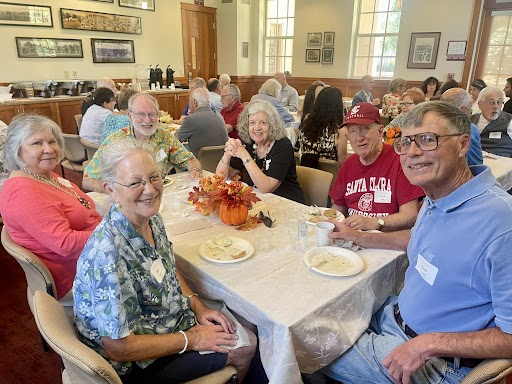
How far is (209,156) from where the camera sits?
10.8 feet

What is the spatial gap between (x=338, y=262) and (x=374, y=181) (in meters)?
0.64

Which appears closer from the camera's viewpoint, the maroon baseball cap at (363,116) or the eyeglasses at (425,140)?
the eyeglasses at (425,140)

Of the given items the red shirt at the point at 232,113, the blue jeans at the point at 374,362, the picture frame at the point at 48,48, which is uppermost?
the picture frame at the point at 48,48

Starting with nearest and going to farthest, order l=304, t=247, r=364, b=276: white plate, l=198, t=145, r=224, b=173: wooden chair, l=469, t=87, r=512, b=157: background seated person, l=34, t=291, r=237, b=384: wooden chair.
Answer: l=34, t=291, r=237, b=384: wooden chair, l=304, t=247, r=364, b=276: white plate, l=198, t=145, r=224, b=173: wooden chair, l=469, t=87, r=512, b=157: background seated person

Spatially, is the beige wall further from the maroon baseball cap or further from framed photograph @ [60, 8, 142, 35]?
the maroon baseball cap

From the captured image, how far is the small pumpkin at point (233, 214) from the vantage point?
69.6 inches

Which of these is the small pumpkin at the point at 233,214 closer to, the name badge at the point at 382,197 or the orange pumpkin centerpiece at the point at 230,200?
the orange pumpkin centerpiece at the point at 230,200

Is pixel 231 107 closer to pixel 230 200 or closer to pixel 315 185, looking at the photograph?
pixel 315 185

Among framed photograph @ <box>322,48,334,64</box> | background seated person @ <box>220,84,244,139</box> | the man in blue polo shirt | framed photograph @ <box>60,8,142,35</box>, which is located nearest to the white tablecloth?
the man in blue polo shirt

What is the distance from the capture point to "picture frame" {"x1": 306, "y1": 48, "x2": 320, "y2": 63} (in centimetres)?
888

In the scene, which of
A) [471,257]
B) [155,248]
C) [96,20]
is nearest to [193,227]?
[155,248]

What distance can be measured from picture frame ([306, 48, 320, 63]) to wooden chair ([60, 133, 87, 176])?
6585mm

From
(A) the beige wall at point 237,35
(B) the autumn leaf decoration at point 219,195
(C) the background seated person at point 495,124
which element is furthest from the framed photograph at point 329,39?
(B) the autumn leaf decoration at point 219,195

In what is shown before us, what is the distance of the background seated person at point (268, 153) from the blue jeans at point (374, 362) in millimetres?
1125
